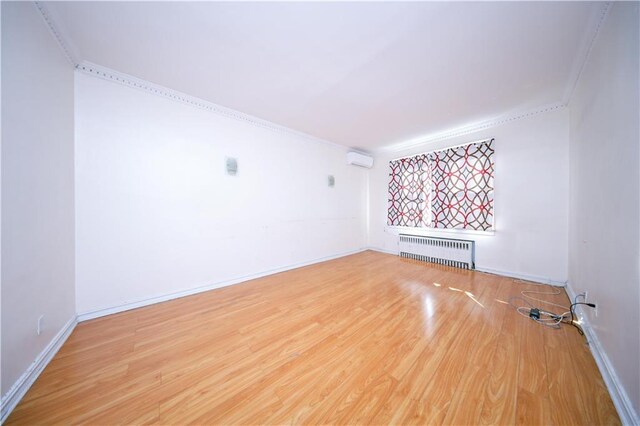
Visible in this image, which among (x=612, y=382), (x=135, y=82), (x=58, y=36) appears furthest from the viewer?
(x=135, y=82)

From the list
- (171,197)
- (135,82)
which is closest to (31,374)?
(171,197)

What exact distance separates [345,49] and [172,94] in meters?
2.20

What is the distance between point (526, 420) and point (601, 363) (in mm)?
899

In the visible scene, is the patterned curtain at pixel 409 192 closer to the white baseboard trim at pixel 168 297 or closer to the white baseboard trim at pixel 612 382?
the white baseboard trim at pixel 168 297

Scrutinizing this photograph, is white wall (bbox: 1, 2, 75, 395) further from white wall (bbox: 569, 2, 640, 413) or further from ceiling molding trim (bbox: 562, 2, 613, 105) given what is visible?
ceiling molding trim (bbox: 562, 2, 613, 105)

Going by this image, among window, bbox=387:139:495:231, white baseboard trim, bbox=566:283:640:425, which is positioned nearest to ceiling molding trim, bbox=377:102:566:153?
window, bbox=387:139:495:231

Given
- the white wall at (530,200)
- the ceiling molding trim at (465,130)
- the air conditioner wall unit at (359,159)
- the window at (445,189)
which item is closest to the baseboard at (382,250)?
the window at (445,189)

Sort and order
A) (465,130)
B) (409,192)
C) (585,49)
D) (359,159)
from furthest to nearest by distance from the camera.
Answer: (359,159), (409,192), (465,130), (585,49)

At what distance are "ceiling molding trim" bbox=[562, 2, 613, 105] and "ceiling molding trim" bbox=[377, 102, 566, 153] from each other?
0.36m

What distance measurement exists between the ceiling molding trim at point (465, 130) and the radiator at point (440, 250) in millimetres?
1992

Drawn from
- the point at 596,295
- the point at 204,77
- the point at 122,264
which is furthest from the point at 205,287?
the point at 596,295

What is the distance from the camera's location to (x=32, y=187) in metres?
1.38

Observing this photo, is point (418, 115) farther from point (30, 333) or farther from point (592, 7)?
point (30, 333)

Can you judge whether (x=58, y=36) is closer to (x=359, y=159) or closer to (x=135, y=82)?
(x=135, y=82)
